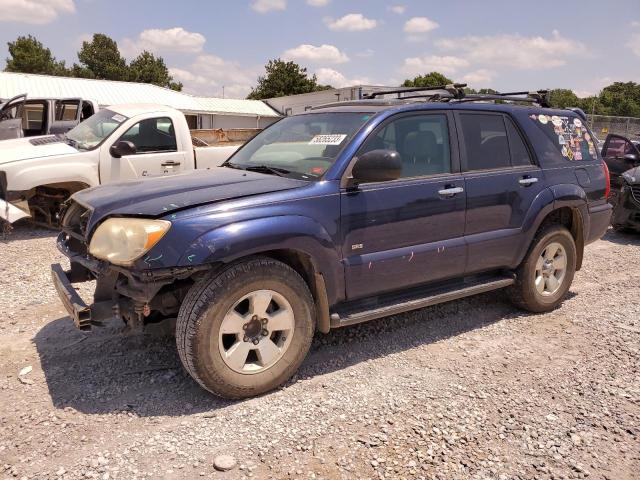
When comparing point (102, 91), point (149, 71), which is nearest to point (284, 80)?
point (149, 71)

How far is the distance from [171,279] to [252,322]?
549 millimetres

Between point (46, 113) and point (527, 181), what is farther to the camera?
point (46, 113)

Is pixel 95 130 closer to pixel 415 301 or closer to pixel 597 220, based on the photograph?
pixel 415 301

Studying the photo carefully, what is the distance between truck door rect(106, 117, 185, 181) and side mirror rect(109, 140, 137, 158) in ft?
0.32

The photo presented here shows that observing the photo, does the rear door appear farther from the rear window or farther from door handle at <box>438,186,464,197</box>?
the rear window

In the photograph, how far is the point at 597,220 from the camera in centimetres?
499

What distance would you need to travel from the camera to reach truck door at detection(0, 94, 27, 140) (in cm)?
809

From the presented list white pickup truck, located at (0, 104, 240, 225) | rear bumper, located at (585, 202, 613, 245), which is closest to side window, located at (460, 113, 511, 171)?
rear bumper, located at (585, 202, 613, 245)

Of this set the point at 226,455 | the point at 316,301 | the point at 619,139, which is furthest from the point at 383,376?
the point at 619,139

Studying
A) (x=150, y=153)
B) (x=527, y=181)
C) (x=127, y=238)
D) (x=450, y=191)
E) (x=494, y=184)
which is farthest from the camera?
(x=150, y=153)

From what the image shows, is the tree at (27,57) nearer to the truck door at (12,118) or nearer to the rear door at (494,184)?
the truck door at (12,118)

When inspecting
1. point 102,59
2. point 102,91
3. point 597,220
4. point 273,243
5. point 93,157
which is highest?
point 102,59

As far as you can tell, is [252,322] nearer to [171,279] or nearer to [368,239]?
[171,279]

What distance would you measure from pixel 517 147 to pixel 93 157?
17.9ft
